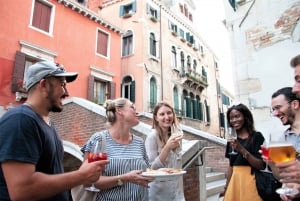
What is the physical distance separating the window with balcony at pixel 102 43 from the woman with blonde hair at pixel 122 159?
440 inches

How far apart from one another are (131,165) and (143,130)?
2.53 metres

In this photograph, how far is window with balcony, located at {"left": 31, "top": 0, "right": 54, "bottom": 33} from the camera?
10.2 meters

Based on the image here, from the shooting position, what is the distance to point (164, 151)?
2234 mm

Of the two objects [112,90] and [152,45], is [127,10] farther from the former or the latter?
[112,90]

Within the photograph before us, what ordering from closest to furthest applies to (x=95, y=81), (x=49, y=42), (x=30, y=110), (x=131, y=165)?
(x=30, y=110)
(x=131, y=165)
(x=49, y=42)
(x=95, y=81)

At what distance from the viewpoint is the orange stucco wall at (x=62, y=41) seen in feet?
29.6

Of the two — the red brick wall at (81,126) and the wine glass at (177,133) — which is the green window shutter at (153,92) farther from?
the wine glass at (177,133)

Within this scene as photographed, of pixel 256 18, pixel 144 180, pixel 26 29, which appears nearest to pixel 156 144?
pixel 144 180

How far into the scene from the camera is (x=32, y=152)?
121cm

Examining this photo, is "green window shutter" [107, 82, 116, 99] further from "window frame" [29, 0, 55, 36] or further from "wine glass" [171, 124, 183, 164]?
"wine glass" [171, 124, 183, 164]

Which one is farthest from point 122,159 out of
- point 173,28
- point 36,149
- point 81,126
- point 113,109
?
point 173,28

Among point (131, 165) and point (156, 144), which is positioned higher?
point (156, 144)

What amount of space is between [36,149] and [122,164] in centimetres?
87

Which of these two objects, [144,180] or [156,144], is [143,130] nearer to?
[156,144]
